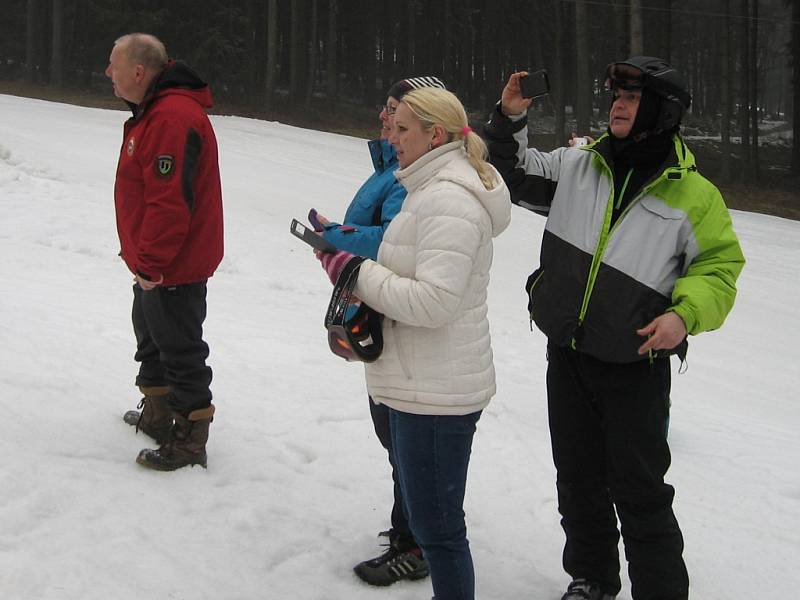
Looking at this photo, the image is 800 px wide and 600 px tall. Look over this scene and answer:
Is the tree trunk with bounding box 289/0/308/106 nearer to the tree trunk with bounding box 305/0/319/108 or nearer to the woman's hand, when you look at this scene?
the tree trunk with bounding box 305/0/319/108

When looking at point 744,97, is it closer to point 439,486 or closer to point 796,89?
point 796,89

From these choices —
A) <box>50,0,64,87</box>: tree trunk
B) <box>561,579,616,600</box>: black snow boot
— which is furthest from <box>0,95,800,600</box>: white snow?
<box>50,0,64,87</box>: tree trunk

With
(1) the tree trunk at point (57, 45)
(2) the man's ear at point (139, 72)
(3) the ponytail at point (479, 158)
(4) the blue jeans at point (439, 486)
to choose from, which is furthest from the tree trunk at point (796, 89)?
(4) the blue jeans at point (439, 486)

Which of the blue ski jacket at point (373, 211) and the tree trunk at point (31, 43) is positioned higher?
the tree trunk at point (31, 43)

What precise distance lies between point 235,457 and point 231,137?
45.6 ft

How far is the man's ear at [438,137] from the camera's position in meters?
2.98

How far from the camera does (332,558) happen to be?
379cm

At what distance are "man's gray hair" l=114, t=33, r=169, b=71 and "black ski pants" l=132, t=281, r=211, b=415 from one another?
99 centimetres

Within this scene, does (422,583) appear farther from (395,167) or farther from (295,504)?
(395,167)

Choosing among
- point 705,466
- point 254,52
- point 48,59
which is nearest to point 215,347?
point 705,466

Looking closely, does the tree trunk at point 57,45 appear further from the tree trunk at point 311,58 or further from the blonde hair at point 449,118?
the blonde hair at point 449,118

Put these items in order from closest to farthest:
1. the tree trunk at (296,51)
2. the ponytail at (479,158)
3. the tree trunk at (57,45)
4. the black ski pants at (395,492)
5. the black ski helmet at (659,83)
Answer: the ponytail at (479,158)
the black ski helmet at (659,83)
the black ski pants at (395,492)
the tree trunk at (296,51)
the tree trunk at (57,45)

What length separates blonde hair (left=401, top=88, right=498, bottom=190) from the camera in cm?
294

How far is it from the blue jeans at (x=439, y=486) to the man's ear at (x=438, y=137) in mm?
913
